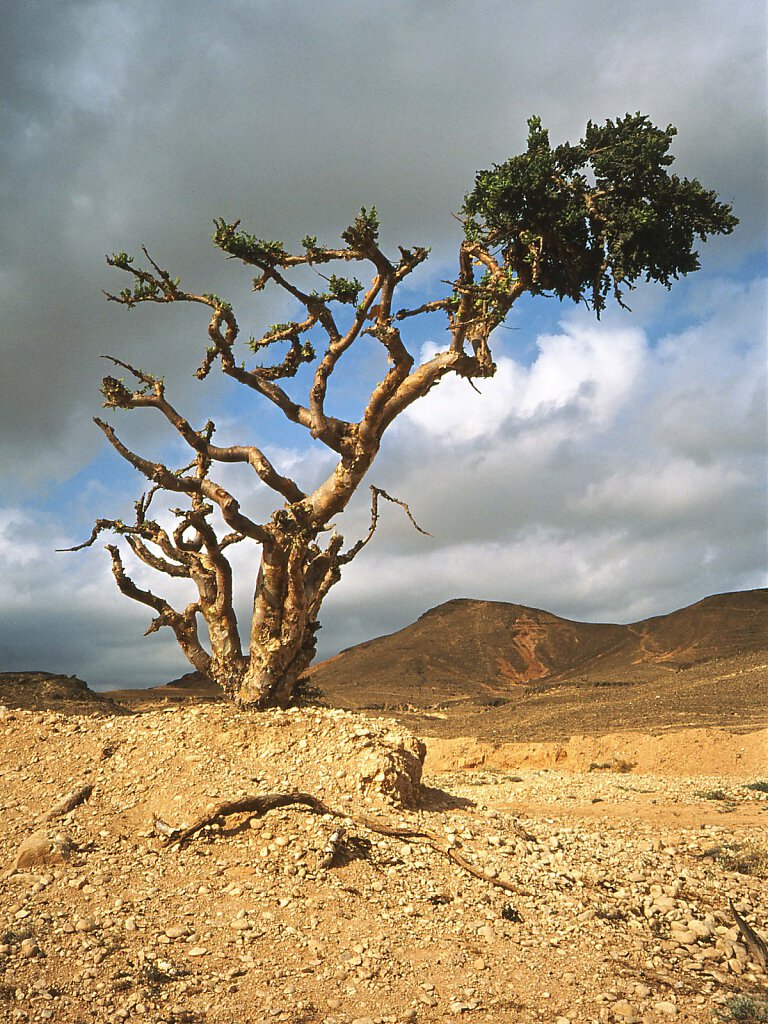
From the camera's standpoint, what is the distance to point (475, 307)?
36.3 feet

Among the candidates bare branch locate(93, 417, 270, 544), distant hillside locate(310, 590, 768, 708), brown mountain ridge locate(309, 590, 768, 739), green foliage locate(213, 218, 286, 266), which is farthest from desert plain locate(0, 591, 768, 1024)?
distant hillside locate(310, 590, 768, 708)

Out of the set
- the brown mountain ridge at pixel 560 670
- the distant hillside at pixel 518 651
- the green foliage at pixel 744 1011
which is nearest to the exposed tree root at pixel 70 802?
the green foliage at pixel 744 1011

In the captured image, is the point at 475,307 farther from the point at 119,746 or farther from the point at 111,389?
the point at 119,746

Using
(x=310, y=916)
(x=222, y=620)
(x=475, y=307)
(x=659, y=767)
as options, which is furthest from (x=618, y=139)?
(x=659, y=767)

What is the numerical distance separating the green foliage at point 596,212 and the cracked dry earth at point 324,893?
7.42 metres

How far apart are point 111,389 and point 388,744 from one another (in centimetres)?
678

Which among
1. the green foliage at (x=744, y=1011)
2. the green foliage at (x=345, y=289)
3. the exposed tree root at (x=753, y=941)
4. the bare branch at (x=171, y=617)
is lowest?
the green foliage at (x=744, y=1011)

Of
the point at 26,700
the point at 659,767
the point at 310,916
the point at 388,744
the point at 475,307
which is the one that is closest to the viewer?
the point at 310,916

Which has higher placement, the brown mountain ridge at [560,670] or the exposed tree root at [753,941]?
the brown mountain ridge at [560,670]

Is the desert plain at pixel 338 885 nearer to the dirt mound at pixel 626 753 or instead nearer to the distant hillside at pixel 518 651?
the dirt mound at pixel 626 753

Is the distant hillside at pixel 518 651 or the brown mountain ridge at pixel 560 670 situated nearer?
the brown mountain ridge at pixel 560 670

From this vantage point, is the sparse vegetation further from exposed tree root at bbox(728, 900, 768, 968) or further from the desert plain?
exposed tree root at bbox(728, 900, 768, 968)

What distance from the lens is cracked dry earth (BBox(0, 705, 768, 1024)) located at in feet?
17.0

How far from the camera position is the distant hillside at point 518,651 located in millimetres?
51375
